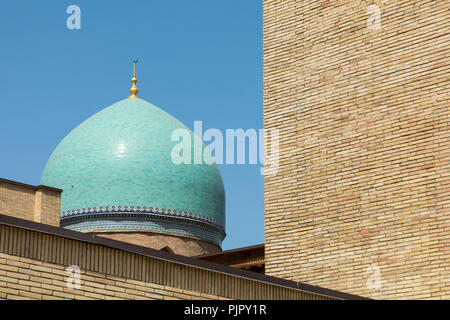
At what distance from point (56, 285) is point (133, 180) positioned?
15.8 metres

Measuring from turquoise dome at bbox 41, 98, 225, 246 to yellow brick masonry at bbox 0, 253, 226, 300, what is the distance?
585 inches

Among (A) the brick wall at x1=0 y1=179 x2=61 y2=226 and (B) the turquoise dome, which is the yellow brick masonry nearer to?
(A) the brick wall at x1=0 y1=179 x2=61 y2=226

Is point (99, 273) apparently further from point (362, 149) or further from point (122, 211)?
point (122, 211)

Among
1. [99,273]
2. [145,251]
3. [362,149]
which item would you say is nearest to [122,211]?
[362,149]

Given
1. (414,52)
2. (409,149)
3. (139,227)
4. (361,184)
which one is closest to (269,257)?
(361,184)

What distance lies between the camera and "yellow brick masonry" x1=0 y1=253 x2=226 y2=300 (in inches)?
261

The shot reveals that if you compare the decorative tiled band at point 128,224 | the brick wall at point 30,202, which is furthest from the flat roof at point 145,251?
the decorative tiled band at point 128,224

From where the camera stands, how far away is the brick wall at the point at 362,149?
33.4 ft

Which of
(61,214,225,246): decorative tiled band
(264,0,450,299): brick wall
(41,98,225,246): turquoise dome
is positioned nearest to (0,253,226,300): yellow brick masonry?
(264,0,450,299): brick wall

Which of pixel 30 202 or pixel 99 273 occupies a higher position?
pixel 30 202

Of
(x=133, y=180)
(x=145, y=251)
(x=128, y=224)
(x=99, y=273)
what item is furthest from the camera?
(x=133, y=180)

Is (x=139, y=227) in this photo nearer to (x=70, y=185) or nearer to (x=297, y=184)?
(x=70, y=185)

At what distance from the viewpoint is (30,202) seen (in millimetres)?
15219
